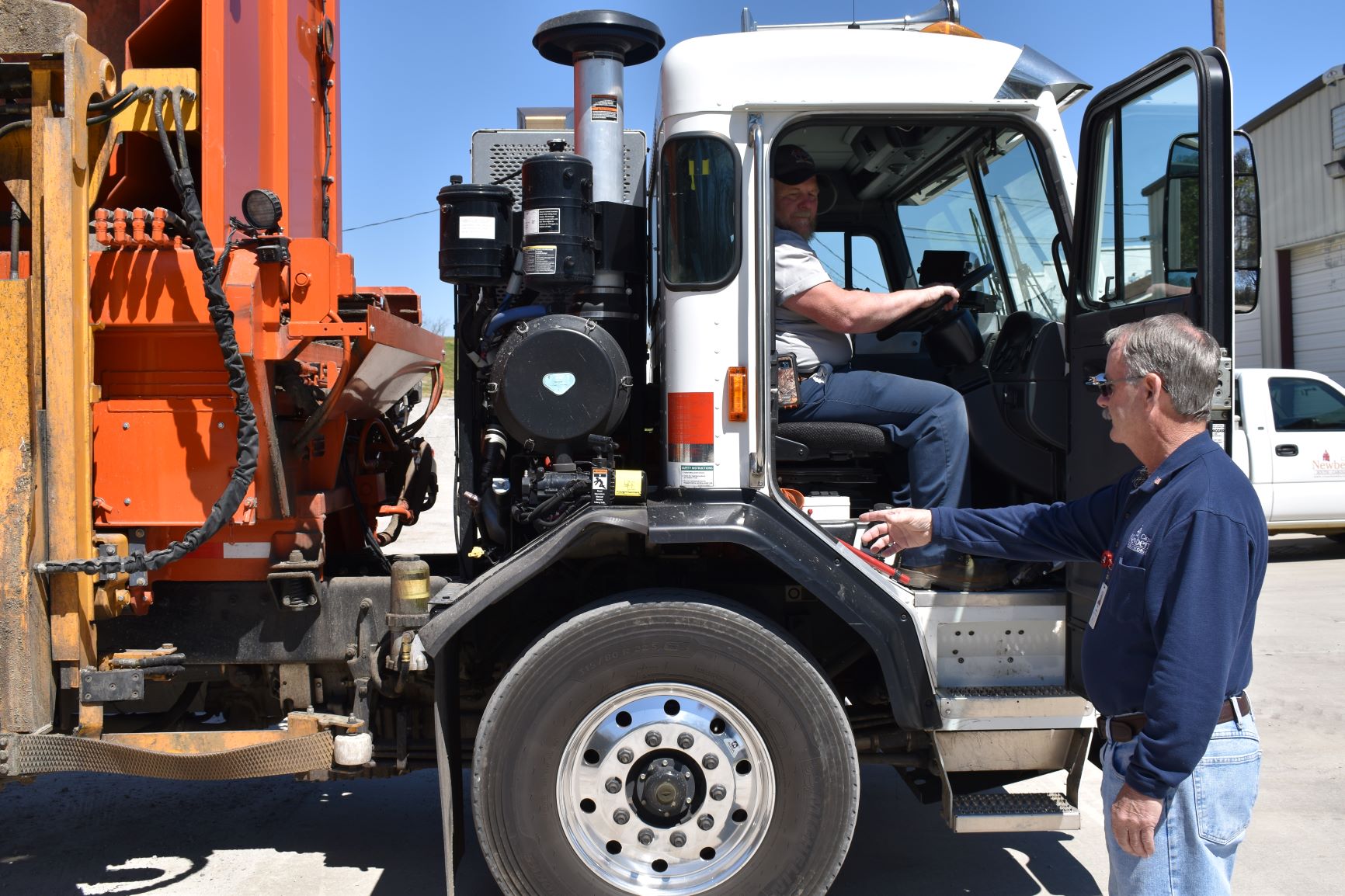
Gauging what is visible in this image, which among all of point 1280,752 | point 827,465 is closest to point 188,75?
point 827,465

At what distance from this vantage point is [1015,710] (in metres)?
3.38

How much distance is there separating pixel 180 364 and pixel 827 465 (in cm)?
218

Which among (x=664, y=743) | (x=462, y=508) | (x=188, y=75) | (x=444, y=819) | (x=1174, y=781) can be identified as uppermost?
(x=188, y=75)

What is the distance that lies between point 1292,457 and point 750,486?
9.14 meters

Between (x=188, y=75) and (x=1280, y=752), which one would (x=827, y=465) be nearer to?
(x=188, y=75)

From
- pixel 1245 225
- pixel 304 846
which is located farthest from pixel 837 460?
pixel 304 846

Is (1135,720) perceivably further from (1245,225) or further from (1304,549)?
(1304,549)

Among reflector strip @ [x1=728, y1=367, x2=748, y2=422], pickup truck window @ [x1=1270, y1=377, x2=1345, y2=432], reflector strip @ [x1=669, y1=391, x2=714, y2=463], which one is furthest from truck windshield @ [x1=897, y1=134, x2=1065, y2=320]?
pickup truck window @ [x1=1270, y1=377, x2=1345, y2=432]

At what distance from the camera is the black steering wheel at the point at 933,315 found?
3802 millimetres

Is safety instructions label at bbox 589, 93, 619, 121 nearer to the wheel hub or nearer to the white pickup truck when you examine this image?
the wheel hub

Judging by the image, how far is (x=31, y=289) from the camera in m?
3.19

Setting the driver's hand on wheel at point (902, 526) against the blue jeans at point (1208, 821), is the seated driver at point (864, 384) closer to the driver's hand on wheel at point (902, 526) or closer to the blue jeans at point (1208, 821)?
the driver's hand on wheel at point (902, 526)

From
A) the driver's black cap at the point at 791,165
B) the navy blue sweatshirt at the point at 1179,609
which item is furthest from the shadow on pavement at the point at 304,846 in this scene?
the driver's black cap at the point at 791,165

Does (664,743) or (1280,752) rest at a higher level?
(664,743)
